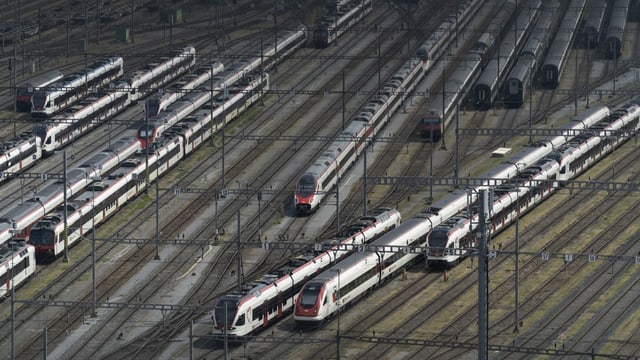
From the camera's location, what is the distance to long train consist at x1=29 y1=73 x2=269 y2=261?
95.6 meters

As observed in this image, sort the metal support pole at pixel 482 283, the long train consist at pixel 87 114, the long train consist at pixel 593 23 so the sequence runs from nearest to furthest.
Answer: the metal support pole at pixel 482 283, the long train consist at pixel 87 114, the long train consist at pixel 593 23

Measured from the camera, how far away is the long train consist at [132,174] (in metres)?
95.6

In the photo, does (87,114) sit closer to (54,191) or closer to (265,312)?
(54,191)

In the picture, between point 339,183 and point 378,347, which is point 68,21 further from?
point 378,347

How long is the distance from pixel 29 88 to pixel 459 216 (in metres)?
42.4

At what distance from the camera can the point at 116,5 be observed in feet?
550

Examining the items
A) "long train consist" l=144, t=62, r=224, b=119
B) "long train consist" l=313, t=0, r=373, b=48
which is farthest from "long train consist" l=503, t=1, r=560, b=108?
"long train consist" l=144, t=62, r=224, b=119

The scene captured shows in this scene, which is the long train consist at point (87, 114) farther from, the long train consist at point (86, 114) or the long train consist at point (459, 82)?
the long train consist at point (459, 82)

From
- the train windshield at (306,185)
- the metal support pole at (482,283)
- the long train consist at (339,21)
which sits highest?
the metal support pole at (482,283)

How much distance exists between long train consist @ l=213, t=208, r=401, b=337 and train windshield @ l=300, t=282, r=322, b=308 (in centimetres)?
146

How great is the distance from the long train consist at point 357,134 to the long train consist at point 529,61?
7111 mm

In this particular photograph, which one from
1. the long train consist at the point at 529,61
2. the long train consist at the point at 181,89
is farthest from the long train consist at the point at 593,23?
the long train consist at the point at 181,89

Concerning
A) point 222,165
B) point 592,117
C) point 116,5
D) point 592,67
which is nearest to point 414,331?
point 222,165

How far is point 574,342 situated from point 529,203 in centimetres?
2291
